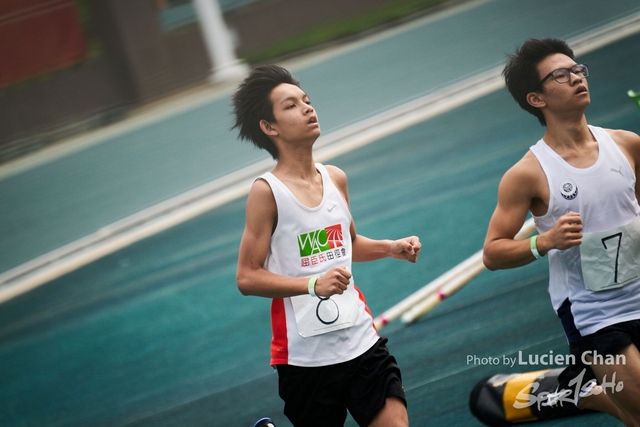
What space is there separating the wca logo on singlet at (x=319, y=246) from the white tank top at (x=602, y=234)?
2.10 feet

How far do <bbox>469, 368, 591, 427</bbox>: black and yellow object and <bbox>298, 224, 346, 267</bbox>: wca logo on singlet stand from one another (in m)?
1.16

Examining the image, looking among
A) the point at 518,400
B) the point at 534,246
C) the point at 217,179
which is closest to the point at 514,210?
the point at 534,246

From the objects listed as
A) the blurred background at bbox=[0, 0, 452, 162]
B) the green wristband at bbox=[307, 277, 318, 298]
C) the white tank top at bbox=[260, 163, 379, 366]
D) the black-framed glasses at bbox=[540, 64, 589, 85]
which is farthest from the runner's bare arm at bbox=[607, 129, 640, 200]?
the blurred background at bbox=[0, 0, 452, 162]

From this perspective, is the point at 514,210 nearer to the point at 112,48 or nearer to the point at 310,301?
the point at 310,301

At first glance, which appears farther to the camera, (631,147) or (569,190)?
(631,147)

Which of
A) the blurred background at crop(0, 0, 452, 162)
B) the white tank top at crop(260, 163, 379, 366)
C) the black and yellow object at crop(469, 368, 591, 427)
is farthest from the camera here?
the blurred background at crop(0, 0, 452, 162)

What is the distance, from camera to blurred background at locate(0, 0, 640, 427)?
4.18 metres

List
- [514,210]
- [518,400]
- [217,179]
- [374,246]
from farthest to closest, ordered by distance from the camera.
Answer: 1. [217,179]
2. [518,400]
3. [374,246]
4. [514,210]

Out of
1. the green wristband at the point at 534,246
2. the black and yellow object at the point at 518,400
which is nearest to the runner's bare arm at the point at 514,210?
the green wristband at the point at 534,246

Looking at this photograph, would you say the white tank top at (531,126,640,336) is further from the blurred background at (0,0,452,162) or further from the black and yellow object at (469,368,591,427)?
the blurred background at (0,0,452,162)

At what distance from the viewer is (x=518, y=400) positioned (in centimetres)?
295

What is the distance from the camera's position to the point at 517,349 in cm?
358

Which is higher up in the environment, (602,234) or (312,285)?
(312,285)

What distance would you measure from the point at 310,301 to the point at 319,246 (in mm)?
Answer: 168
